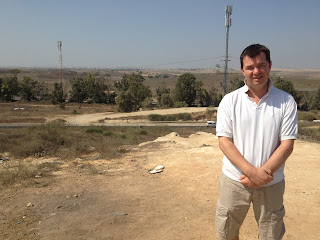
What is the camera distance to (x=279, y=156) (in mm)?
2438

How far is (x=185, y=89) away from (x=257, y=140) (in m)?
47.6

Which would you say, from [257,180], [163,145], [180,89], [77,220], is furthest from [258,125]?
[180,89]

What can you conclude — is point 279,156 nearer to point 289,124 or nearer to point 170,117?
point 289,124

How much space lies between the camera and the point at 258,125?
97.7 inches

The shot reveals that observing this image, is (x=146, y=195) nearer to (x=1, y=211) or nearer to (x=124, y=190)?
(x=124, y=190)

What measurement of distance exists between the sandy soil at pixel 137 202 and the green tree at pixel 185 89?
41.0 metres

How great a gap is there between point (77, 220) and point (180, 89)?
150 ft

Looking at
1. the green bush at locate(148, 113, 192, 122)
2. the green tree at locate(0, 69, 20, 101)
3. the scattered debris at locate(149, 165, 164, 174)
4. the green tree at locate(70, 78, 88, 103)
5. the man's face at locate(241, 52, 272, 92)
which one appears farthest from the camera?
the green tree at locate(70, 78, 88, 103)

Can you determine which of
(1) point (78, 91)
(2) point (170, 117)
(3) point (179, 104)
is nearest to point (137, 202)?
→ (2) point (170, 117)

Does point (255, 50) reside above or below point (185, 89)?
above

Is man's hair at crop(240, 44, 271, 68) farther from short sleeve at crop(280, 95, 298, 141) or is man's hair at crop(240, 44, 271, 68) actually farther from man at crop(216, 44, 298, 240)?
short sleeve at crop(280, 95, 298, 141)

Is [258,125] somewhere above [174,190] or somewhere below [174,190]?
above

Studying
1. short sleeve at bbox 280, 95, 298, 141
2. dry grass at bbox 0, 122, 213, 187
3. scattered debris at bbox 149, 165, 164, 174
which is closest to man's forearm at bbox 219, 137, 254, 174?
short sleeve at bbox 280, 95, 298, 141

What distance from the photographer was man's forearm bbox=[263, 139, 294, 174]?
2.43 m
